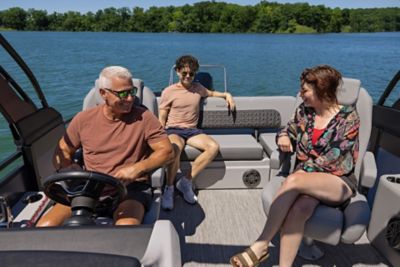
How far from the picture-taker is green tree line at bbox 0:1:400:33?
5378 cm

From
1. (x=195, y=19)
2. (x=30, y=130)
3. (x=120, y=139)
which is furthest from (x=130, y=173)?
(x=195, y=19)

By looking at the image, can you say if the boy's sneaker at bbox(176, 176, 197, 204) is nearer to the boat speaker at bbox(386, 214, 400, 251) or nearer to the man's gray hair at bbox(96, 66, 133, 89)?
the man's gray hair at bbox(96, 66, 133, 89)

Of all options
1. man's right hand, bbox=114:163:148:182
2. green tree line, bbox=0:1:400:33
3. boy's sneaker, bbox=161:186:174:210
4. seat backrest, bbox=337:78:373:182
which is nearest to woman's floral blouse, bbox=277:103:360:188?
seat backrest, bbox=337:78:373:182

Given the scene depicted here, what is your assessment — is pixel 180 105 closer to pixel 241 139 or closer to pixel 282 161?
pixel 241 139

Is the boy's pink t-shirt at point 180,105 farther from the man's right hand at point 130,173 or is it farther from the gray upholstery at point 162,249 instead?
the gray upholstery at point 162,249

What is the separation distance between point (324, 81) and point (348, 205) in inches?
26.8

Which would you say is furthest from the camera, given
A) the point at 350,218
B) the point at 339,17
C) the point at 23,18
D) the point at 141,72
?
the point at 339,17

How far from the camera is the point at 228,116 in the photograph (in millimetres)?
3428

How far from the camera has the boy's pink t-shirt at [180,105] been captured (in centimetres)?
311

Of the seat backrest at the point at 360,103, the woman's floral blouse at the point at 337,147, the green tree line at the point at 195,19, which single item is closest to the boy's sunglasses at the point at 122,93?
the woman's floral blouse at the point at 337,147

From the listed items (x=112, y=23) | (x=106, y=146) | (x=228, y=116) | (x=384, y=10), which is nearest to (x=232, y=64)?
(x=228, y=116)

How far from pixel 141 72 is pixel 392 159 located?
46.5ft

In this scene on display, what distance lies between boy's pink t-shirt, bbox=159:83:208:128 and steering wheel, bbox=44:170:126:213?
61.8 inches

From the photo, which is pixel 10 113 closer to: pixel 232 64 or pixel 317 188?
pixel 317 188
